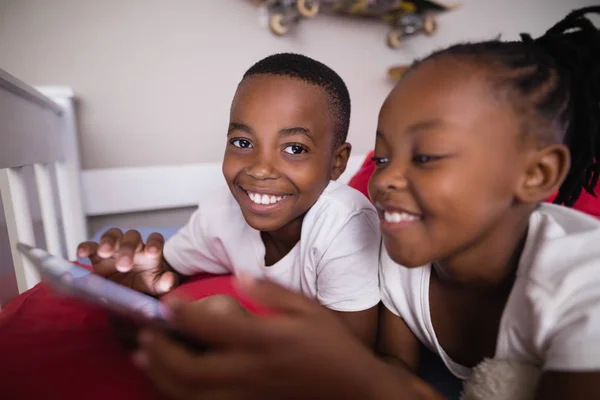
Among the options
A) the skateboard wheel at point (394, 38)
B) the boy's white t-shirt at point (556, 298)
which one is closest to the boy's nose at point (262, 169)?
the boy's white t-shirt at point (556, 298)

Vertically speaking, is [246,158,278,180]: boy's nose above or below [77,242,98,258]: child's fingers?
above

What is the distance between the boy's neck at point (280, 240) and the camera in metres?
0.74

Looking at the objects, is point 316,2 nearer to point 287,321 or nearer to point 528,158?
point 528,158

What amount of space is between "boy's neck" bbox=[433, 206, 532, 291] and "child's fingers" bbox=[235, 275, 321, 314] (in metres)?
0.32

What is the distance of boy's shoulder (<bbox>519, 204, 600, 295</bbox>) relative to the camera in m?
0.39

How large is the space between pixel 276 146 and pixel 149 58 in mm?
708

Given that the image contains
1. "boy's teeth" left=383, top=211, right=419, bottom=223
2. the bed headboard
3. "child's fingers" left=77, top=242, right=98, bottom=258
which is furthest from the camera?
"child's fingers" left=77, top=242, right=98, bottom=258

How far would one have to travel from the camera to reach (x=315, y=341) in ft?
0.81

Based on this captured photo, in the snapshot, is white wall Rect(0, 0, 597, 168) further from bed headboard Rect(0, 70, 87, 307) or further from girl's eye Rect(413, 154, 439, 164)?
girl's eye Rect(413, 154, 439, 164)

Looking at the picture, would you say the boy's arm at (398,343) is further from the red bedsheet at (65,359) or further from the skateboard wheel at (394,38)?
the skateboard wheel at (394,38)

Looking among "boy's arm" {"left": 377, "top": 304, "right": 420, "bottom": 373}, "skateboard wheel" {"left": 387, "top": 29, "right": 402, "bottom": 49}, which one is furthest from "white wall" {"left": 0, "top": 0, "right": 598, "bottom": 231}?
"boy's arm" {"left": 377, "top": 304, "right": 420, "bottom": 373}

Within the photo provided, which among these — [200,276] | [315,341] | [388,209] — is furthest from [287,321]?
[200,276]

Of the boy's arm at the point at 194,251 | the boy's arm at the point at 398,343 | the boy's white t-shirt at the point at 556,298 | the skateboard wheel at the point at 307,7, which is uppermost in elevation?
the skateboard wheel at the point at 307,7

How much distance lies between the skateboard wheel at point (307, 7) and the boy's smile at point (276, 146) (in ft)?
2.02
